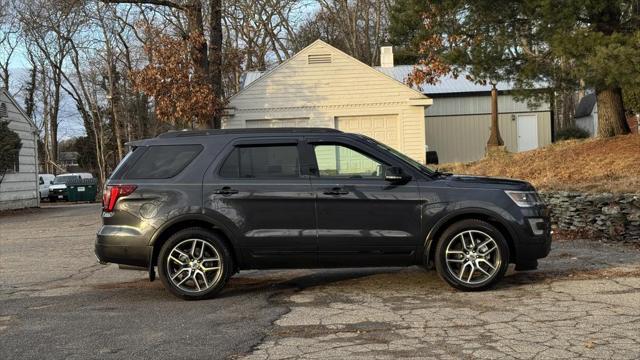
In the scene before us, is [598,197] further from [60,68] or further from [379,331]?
[60,68]

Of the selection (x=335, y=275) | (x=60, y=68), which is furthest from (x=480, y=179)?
(x=60, y=68)

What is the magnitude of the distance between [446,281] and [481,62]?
959 centimetres

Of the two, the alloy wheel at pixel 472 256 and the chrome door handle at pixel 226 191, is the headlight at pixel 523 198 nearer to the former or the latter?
the alloy wheel at pixel 472 256

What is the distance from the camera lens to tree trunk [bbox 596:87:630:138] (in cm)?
1647

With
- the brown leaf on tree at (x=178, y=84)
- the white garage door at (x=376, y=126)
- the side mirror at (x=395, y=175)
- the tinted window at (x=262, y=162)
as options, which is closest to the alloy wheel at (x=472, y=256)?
the side mirror at (x=395, y=175)

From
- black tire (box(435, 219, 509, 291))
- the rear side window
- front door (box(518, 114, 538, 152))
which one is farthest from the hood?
front door (box(518, 114, 538, 152))

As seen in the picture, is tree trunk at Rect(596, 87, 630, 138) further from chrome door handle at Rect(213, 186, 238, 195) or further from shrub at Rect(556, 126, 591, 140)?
shrub at Rect(556, 126, 591, 140)

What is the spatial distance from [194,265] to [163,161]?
120 cm

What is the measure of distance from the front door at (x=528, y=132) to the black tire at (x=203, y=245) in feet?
96.4

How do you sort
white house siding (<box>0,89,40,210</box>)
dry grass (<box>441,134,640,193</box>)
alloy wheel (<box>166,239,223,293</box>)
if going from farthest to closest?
white house siding (<box>0,89,40,210</box>) < dry grass (<box>441,134,640,193</box>) < alloy wheel (<box>166,239,223,293</box>)

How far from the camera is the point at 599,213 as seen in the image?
10.2 m

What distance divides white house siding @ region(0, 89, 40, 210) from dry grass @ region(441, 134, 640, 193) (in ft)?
54.7

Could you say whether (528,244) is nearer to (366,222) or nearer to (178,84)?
(366,222)

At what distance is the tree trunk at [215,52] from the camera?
2117cm
